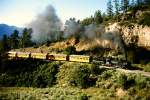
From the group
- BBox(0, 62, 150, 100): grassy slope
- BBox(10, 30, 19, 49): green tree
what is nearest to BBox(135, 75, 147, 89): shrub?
BBox(0, 62, 150, 100): grassy slope

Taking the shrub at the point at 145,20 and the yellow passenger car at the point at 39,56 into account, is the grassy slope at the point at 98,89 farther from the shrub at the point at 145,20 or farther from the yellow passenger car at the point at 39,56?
the shrub at the point at 145,20

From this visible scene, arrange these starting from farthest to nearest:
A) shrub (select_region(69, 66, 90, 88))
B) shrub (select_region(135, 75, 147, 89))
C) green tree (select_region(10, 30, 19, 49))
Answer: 1. green tree (select_region(10, 30, 19, 49))
2. shrub (select_region(69, 66, 90, 88))
3. shrub (select_region(135, 75, 147, 89))

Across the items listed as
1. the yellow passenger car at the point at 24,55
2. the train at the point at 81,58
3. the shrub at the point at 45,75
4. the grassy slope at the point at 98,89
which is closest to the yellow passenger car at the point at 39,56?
the train at the point at 81,58

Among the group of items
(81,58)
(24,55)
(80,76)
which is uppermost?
(24,55)

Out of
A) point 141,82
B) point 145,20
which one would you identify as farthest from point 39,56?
point 141,82

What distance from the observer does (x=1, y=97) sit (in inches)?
2126

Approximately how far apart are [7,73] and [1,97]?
1729 cm

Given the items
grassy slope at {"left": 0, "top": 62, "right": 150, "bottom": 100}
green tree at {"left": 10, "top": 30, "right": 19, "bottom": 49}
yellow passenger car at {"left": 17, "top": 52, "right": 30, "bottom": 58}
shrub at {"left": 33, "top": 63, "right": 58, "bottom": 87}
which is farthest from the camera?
green tree at {"left": 10, "top": 30, "right": 19, "bottom": 49}

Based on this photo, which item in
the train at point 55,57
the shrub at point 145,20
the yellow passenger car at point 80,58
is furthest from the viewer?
the shrub at point 145,20

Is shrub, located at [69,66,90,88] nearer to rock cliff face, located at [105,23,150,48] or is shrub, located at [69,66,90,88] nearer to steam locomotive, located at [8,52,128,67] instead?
steam locomotive, located at [8,52,128,67]

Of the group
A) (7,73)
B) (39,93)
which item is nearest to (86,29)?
(7,73)

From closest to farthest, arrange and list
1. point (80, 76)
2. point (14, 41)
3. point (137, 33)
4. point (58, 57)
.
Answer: point (80, 76)
point (58, 57)
point (137, 33)
point (14, 41)

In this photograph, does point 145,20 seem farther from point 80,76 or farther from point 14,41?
point 14,41

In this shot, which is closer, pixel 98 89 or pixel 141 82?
pixel 141 82
